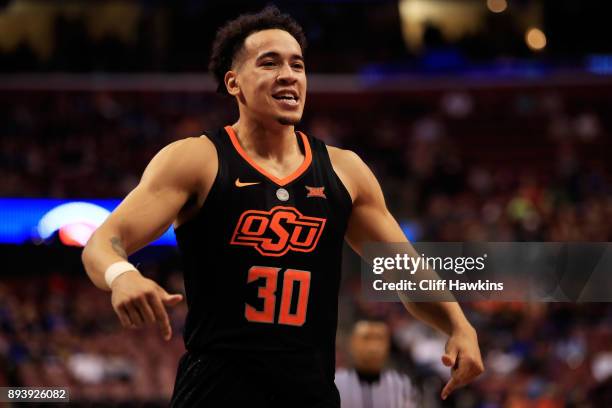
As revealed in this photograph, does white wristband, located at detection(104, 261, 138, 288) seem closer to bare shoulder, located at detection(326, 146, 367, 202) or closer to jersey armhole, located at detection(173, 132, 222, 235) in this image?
jersey armhole, located at detection(173, 132, 222, 235)

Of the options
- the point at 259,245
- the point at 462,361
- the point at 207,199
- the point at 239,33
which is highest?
the point at 239,33

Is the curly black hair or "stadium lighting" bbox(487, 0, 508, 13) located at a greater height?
"stadium lighting" bbox(487, 0, 508, 13)

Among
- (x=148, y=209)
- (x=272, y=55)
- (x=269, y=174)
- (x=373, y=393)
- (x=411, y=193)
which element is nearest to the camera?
(x=148, y=209)

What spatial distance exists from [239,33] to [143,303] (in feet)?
5.06

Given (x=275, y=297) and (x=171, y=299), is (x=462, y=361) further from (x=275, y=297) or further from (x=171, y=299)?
(x=171, y=299)

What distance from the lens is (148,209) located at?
3377 millimetres

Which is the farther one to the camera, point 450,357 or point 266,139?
point 266,139

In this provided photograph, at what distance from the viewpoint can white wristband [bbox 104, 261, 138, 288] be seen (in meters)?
2.99

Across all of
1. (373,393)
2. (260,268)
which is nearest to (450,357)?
(260,268)

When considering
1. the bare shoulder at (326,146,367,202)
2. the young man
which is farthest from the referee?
the bare shoulder at (326,146,367,202)

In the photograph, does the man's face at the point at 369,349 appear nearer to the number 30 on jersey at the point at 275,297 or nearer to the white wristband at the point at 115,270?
the number 30 on jersey at the point at 275,297

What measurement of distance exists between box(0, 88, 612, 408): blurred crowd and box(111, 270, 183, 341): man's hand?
5.09 m

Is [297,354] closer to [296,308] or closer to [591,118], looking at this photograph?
[296,308]

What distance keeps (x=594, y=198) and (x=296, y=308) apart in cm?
1316
